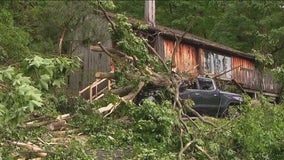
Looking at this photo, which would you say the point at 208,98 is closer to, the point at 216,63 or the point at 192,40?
the point at 192,40

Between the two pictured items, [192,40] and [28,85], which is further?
[192,40]

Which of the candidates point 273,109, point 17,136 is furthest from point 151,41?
point 17,136

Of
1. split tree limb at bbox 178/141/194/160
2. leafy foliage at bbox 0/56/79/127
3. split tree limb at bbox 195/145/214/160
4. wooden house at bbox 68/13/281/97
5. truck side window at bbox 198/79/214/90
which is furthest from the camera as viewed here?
wooden house at bbox 68/13/281/97

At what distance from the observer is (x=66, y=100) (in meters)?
13.8

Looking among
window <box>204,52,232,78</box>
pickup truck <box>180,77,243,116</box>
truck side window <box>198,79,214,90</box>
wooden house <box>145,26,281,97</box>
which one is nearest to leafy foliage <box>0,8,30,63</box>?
pickup truck <box>180,77,243,116</box>

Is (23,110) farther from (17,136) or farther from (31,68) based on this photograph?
(17,136)

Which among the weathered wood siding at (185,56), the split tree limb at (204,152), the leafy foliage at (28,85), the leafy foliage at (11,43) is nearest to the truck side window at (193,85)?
the leafy foliage at (11,43)

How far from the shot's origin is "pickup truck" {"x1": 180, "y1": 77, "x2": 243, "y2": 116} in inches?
625

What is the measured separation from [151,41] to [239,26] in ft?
32.0

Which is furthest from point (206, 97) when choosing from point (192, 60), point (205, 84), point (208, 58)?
point (208, 58)

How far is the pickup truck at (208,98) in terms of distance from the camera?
15883 mm

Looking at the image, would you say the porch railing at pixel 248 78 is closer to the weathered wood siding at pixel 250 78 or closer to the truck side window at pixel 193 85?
the weathered wood siding at pixel 250 78

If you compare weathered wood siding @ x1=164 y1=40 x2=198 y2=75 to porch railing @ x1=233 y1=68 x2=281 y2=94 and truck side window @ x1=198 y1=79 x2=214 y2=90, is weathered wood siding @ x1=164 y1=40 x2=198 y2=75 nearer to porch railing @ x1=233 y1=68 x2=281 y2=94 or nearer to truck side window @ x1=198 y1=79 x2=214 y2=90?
porch railing @ x1=233 y1=68 x2=281 y2=94

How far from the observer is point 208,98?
1623 centimetres
